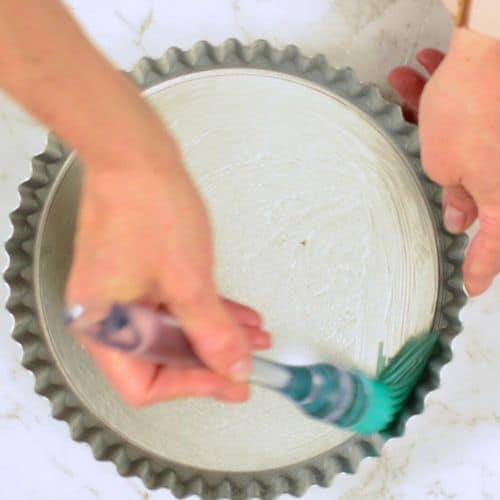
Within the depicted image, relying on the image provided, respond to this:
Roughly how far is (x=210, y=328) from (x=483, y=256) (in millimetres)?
293

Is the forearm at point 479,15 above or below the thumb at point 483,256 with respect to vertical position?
above

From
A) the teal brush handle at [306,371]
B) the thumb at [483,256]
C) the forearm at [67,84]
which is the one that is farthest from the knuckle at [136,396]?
the thumb at [483,256]

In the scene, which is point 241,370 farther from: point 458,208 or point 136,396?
point 458,208

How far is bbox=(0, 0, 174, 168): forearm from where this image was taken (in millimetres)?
426

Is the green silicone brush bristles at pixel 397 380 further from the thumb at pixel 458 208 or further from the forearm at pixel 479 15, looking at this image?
the forearm at pixel 479 15

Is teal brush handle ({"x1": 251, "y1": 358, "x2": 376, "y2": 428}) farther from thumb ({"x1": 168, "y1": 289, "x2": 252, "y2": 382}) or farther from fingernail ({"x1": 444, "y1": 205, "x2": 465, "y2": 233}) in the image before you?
fingernail ({"x1": 444, "y1": 205, "x2": 465, "y2": 233})

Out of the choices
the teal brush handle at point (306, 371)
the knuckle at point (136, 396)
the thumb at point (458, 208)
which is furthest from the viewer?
the thumb at point (458, 208)

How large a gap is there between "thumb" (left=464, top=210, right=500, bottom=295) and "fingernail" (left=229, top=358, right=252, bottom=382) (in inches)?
10.0

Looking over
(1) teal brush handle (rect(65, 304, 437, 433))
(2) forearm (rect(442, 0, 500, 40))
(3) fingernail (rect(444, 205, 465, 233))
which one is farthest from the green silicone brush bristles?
(2) forearm (rect(442, 0, 500, 40))

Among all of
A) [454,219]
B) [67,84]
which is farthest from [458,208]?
[67,84]

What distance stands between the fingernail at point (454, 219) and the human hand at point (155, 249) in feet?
0.86

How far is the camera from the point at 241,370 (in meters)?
0.51

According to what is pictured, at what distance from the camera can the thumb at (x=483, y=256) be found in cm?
62

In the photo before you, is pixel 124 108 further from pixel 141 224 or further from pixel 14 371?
pixel 14 371
